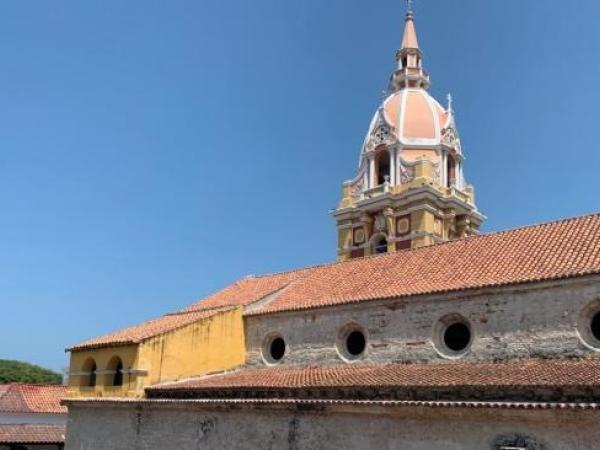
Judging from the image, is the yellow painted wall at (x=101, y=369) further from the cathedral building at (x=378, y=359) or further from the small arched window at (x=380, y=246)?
the small arched window at (x=380, y=246)

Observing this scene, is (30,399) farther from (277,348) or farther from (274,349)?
(277,348)

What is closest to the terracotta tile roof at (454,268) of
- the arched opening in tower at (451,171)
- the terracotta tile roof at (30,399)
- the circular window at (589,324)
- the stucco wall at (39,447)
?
the circular window at (589,324)

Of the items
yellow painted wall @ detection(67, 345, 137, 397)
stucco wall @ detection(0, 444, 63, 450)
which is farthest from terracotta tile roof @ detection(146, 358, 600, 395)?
stucco wall @ detection(0, 444, 63, 450)

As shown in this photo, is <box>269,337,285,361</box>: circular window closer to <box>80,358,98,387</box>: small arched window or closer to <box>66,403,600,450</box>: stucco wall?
<box>66,403,600,450</box>: stucco wall

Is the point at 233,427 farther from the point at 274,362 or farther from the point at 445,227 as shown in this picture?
the point at 445,227

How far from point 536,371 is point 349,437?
15.4ft

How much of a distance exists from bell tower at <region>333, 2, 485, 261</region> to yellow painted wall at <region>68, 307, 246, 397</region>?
44.1 ft

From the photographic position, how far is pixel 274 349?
22.4 m

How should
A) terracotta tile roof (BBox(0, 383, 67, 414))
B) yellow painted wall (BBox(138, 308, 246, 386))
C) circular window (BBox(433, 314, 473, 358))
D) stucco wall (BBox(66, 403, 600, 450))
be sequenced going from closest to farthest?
stucco wall (BBox(66, 403, 600, 450)) → circular window (BBox(433, 314, 473, 358)) → yellow painted wall (BBox(138, 308, 246, 386)) → terracotta tile roof (BBox(0, 383, 67, 414))

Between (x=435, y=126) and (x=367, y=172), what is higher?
(x=435, y=126)

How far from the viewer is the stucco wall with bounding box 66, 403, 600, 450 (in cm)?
1292

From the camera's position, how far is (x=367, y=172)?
37562mm

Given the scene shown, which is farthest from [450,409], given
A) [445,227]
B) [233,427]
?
[445,227]

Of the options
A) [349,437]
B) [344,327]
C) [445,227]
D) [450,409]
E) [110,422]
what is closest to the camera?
[450,409]
